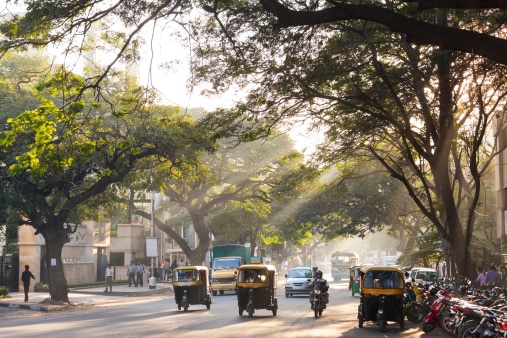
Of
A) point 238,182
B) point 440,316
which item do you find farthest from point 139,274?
point 440,316

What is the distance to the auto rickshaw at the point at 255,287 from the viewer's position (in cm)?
2723

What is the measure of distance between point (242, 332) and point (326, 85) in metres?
7.42

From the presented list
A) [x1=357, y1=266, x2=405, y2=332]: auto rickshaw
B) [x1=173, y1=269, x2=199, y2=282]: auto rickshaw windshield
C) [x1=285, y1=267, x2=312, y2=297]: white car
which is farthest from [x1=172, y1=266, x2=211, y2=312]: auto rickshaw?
[x1=285, y1=267, x2=312, y2=297]: white car

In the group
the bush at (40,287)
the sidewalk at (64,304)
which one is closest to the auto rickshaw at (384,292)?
the sidewalk at (64,304)

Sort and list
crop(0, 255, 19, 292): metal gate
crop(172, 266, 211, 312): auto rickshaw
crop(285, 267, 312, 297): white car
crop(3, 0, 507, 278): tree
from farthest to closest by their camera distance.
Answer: crop(0, 255, 19, 292): metal gate < crop(285, 267, 312, 297): white car < crop(172, 266, 211, 312): auto rickshaw < crop(3, 0, 507, 278): tree

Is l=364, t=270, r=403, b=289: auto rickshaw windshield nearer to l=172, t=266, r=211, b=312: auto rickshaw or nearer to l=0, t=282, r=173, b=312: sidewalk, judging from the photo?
l=172, t=266, r=211, b=312: auto rickshaw

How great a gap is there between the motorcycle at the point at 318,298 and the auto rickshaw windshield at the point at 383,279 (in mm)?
5220

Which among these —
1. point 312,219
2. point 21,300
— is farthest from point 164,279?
point 21,300

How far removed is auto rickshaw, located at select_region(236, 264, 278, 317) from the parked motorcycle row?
468 cm

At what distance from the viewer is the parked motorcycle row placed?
1575 centimetres

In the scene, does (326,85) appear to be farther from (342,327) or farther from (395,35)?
(342,327)

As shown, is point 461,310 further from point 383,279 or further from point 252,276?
point 252,276

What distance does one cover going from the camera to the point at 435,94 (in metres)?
23.8

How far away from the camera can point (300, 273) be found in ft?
146
